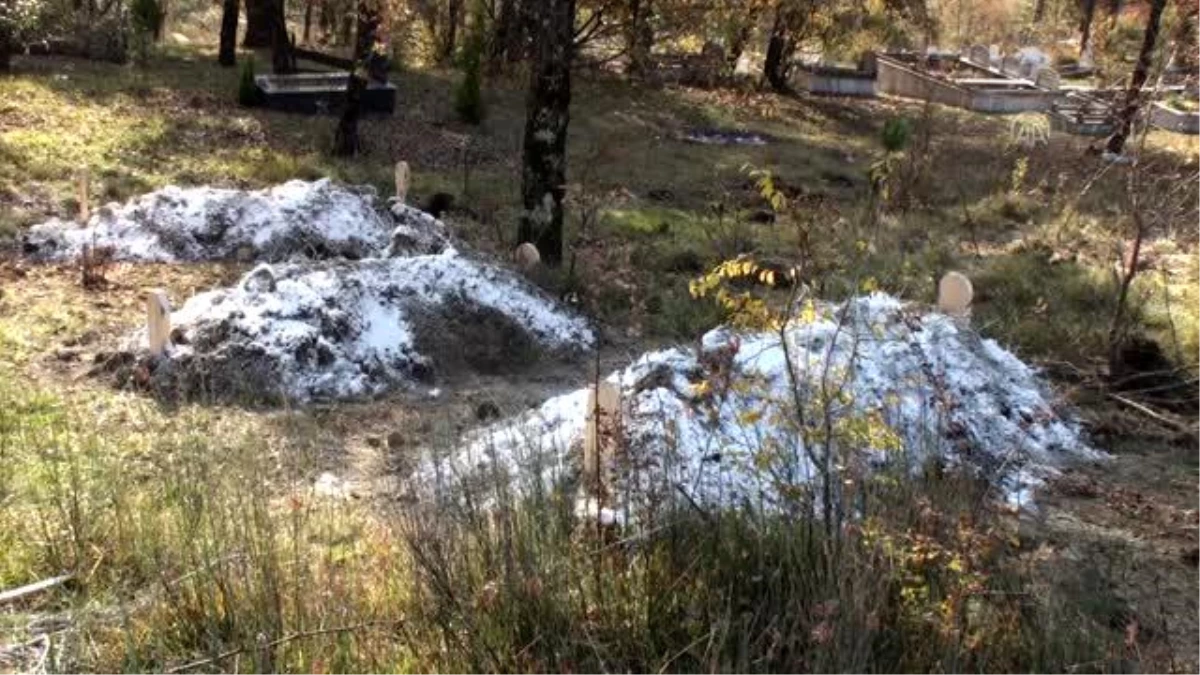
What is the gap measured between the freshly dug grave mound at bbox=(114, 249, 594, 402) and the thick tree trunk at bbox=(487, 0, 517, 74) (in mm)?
13890

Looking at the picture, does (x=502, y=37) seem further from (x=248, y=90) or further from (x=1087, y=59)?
(x=1087, y=59)

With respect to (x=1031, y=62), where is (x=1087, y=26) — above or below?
above

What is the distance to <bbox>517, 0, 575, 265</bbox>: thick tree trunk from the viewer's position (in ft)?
32.2

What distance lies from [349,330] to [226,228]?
9.15 ft

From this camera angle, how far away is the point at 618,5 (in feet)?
55.0

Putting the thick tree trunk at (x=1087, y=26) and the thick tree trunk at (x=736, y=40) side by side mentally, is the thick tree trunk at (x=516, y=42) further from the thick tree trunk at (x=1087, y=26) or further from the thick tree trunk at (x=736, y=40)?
the thick tree trunk at (x=1087, y=26)

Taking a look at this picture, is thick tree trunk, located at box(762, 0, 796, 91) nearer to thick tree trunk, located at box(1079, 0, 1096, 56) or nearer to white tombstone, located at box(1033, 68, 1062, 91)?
white tombstone, located at box(1033, 68, 1062, 91)

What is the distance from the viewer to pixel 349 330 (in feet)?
26.2

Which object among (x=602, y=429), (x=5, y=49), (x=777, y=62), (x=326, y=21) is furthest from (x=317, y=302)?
(x=777, y=62)

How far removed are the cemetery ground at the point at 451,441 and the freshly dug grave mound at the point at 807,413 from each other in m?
0.27

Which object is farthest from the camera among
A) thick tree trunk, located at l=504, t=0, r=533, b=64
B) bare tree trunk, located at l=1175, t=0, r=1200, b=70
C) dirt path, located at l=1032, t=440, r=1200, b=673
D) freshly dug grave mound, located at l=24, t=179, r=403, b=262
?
thick tree trunk, located at l=504, t=0, r=533, b=64

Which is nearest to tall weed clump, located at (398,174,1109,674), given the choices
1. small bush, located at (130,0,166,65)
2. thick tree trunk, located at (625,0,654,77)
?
thick tree trunk, located at (625,0,654,77)

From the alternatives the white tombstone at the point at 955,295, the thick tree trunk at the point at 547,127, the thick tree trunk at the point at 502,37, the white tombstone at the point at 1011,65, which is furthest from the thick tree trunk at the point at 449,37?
the white tombstone at the point at 955,295

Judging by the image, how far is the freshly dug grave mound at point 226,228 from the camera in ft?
32.2
